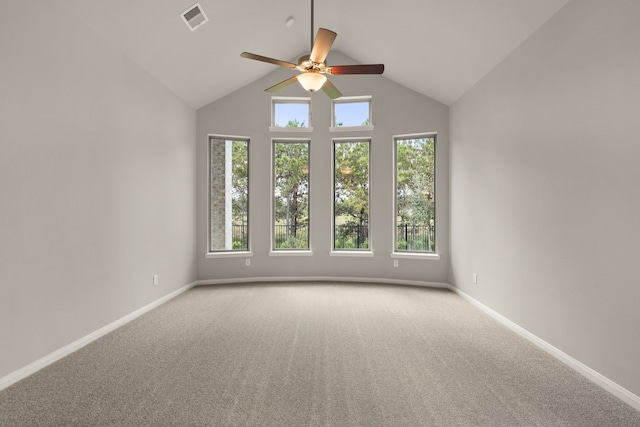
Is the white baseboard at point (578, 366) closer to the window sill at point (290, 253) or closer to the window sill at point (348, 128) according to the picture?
the window sill at point (290, 253)

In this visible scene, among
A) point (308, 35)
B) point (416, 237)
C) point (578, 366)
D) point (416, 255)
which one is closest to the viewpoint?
point (578, 366)

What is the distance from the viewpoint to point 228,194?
557 cm

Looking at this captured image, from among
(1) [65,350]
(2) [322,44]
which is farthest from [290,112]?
(1) [65,350]

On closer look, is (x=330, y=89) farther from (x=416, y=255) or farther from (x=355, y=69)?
(x=416, y=255)

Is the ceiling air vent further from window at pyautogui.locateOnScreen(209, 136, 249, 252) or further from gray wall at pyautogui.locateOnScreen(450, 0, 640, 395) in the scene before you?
gray wall at pyautogui.locateOnScreen(450, 0, 640, 395)

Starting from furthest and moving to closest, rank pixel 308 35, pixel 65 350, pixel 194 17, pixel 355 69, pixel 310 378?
pixel 308 35 < pixel 194 17 < pixel 355 69 < pixel 65 350 < pixel 310 378

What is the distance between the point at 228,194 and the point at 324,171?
1.71 metres

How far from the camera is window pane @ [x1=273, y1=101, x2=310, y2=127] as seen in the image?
5.76 m

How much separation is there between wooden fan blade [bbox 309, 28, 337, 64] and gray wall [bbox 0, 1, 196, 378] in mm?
2122

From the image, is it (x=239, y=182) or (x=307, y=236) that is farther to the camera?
(x=307, y=236)

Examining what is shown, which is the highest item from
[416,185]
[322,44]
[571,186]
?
[322,44]

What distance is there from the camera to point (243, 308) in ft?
13.3

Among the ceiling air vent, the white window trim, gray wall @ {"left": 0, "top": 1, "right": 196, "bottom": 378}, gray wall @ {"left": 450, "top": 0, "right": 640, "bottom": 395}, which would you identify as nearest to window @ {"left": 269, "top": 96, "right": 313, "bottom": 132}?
gray wall @ {"left": 0, "top": 1, "right": 196, "bottom": 378}

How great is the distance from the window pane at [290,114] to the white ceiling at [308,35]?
2.05ft
